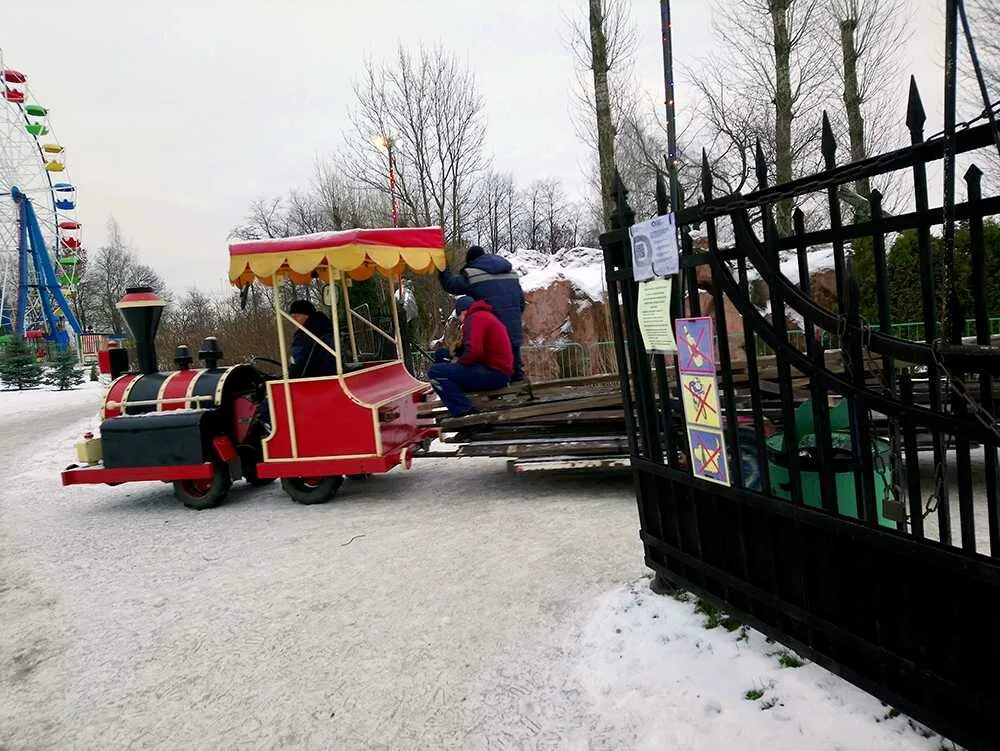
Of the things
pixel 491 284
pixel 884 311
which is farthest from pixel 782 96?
pixel 884 311

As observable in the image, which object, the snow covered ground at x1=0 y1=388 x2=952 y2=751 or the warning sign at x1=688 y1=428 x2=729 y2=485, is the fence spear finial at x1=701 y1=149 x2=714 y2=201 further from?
the snow covered ground at x1=0 y1=388 x2=952 y2=751

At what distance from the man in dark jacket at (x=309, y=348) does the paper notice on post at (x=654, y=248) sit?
397 cm

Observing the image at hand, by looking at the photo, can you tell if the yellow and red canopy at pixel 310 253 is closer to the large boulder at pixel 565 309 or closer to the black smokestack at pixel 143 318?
the black smokestack at pixel 143 318

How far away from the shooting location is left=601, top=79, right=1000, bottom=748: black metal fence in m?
1.84

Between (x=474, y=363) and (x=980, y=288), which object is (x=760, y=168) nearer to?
(x=980, y=288)

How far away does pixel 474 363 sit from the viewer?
6449 millimetres

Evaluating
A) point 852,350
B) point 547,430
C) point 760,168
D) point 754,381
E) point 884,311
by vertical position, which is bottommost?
point 547,430

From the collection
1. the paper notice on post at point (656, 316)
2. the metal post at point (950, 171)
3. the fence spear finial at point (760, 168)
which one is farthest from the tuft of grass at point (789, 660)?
the fence spear finial at point (760, 168)

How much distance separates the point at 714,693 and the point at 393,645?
5.28ft

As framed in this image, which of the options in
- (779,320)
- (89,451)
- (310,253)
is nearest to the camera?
(779,320)

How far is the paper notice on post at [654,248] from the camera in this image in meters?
2.77

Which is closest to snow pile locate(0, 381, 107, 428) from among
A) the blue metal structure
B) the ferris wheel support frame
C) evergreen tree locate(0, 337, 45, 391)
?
evergreen tree locate(0, 337, 45, 391)

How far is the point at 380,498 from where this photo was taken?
6.37 metres

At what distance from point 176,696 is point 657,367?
2731 mm
